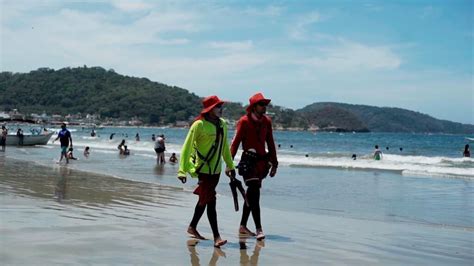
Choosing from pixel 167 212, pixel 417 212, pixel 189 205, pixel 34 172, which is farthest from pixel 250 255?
pixel 34 172

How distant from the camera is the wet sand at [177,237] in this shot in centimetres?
616

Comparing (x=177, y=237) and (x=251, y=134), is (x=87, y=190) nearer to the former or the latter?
(x=177, y=237)

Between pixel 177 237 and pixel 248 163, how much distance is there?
136 cm

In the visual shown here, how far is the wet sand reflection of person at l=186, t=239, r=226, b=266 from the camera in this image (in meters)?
6.04

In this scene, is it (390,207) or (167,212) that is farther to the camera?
(390,207)

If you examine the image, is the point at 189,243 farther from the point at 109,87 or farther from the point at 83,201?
the point at 109,87

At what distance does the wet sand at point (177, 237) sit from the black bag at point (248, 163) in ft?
2.89

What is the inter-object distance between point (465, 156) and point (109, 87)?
17014cm

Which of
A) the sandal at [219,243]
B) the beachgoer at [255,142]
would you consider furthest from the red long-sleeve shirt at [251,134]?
the sandal at [219,243]

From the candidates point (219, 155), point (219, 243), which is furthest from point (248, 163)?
point (219, 243)

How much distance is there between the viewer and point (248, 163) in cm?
769

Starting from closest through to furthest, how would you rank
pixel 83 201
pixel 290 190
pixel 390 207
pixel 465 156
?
1. pixel 83 201
2. pixel 390 207
3. pixel 290 190
4. pixel 465 156

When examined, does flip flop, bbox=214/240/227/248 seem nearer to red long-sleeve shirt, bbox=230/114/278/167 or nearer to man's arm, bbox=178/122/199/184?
man's arm, bbox=178/122/199/184

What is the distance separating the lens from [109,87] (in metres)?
199
